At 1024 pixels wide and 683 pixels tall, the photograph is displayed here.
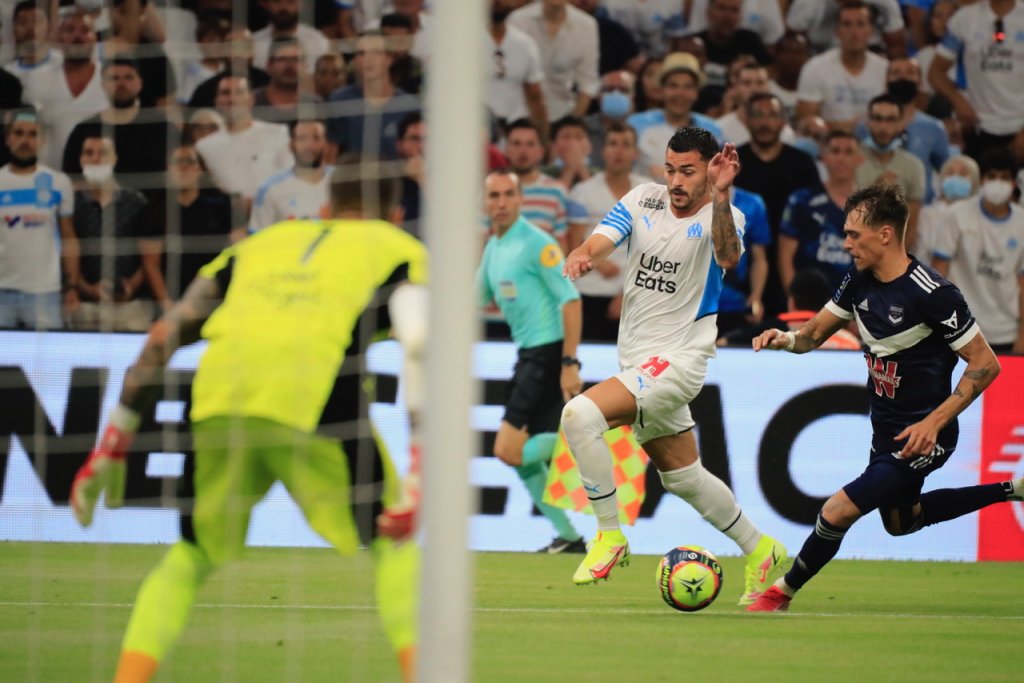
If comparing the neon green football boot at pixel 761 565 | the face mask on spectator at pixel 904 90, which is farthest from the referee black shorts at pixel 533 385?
the face mask on spectator at pixel 904 90

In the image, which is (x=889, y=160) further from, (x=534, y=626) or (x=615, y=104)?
(x=534, y=626)

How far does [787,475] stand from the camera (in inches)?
415

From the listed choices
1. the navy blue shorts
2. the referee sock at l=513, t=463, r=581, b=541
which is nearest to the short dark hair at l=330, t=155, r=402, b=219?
the navy blue shorts

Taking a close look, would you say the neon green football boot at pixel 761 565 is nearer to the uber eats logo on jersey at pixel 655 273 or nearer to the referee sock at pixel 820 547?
the referee sock at pixel 820 547

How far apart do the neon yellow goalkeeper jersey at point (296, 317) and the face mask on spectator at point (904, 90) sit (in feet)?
30.4

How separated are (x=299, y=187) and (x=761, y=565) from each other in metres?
3.97

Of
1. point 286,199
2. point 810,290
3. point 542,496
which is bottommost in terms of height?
point 542,496

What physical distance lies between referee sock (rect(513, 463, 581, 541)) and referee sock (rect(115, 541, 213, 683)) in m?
5.59

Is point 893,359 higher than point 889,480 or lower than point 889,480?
higher

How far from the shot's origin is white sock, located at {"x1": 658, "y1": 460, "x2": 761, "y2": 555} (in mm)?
7941

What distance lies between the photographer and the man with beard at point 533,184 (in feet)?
39.4

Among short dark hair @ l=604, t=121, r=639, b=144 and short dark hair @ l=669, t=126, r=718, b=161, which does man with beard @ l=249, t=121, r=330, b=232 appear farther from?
short dark hair @ l=669, t=126, r=718, b=161

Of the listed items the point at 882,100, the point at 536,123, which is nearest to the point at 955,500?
the point at 882,100

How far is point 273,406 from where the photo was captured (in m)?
4.83
